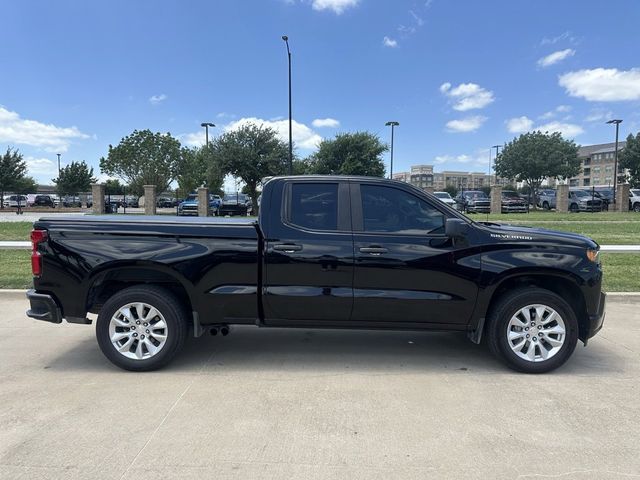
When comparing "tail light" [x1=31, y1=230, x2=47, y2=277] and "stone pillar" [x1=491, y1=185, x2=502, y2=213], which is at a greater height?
"stone pillar" [x1=491, y1=185, x2=502, y2=213]

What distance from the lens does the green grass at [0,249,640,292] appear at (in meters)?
8.06

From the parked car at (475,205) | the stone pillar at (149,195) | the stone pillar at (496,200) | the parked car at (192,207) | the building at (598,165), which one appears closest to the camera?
the parked car at (192,207)

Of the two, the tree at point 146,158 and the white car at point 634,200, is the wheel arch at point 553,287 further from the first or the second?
the tree at point 146,158

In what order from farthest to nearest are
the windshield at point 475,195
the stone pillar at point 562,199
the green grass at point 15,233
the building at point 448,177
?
the building at point 448,177 < the windshield at point 475,195 < the stone pillar at point 562,199 < the green grass at point 15,233

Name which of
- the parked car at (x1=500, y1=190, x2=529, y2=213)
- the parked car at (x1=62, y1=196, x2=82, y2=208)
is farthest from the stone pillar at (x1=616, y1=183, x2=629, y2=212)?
the parked car at (x1=62, y1=196, x2=82, y2=208)

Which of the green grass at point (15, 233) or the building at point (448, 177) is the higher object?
the building at point (448, 177)

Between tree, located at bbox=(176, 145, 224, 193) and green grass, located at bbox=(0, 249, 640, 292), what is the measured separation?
24.6 metres

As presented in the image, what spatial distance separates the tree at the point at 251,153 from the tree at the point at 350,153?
268 inches

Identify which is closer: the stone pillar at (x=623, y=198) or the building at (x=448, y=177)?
the stone pillar at (x=623, y=198)

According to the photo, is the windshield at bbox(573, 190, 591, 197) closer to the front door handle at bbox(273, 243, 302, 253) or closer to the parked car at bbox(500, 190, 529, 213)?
the parked car at bbox(500, 190, 529, 213)

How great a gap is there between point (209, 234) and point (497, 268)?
2726 mm

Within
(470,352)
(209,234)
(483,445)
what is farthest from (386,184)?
(483,445)

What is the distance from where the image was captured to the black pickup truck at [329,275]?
14.8 feet

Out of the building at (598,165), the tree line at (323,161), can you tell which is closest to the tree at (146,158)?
the tree line at (323,161)
